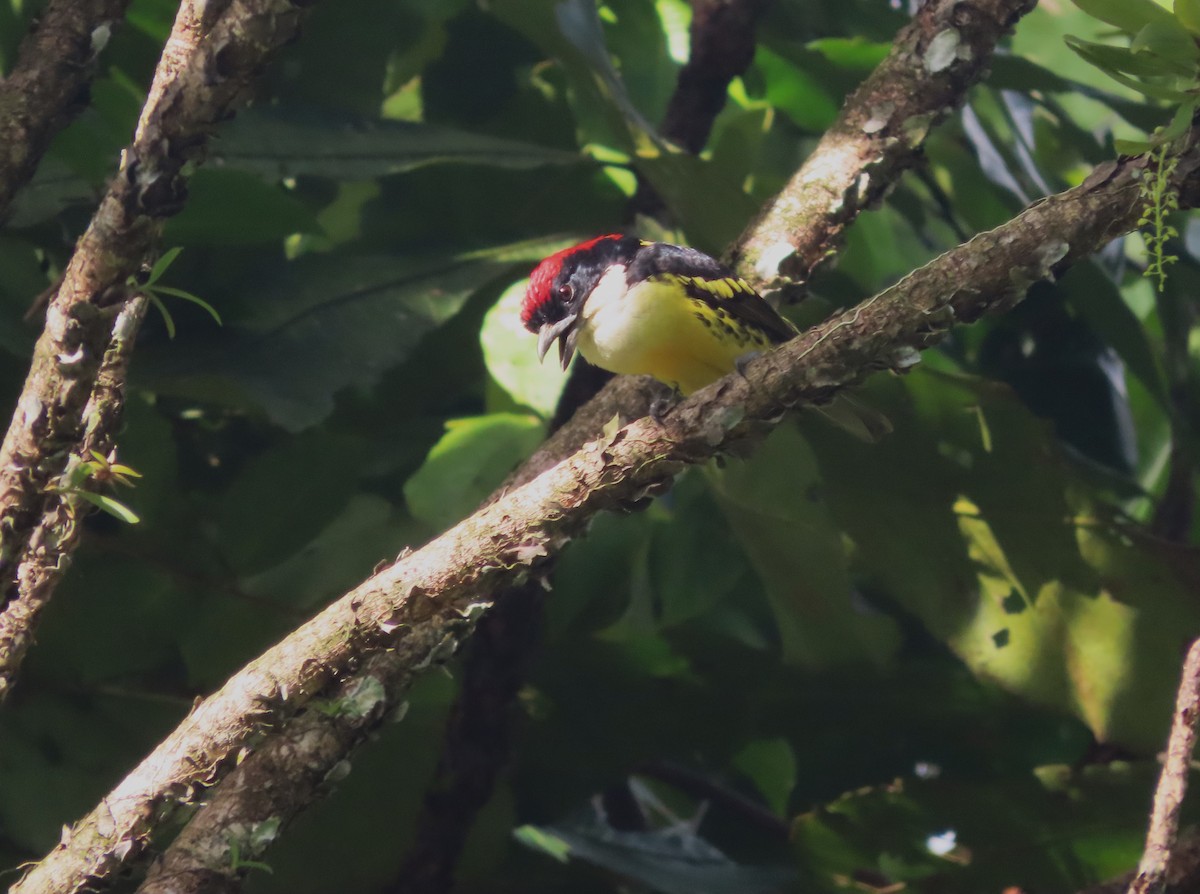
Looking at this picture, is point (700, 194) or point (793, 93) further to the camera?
point (793, 93)

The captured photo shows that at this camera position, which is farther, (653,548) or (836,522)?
(653,548)

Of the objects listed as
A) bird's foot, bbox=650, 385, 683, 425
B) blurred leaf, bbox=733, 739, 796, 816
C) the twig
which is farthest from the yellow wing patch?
blurred leaf, bbox=733, 739, 796, 816

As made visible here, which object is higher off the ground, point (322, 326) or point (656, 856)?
point (322, 326)

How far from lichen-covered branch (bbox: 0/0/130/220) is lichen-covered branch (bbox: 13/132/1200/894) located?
47 cm

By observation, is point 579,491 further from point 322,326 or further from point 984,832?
point 984,832

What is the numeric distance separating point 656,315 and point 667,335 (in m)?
0.03

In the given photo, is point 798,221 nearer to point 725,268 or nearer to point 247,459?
point 725,268

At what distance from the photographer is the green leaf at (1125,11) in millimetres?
843

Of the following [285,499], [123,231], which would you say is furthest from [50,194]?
[123,231]

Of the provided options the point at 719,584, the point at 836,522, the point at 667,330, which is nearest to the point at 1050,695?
the point at 836,522

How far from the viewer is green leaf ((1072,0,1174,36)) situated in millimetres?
843

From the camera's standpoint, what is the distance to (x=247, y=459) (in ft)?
5.77

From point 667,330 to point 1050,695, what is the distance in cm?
70

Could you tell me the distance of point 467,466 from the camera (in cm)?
143
